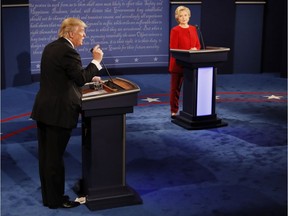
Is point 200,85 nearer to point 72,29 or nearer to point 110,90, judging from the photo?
point 110,90

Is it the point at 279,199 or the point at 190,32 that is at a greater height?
the point at 190,32

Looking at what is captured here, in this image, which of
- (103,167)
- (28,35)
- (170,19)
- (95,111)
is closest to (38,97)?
(95,111)

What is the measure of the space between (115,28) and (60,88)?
20.5ft

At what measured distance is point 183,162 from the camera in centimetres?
566

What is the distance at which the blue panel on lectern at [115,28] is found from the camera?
9.70 meters

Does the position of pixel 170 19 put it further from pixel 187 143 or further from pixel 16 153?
pixel 16 153

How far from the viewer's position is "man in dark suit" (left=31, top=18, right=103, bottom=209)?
4.07 meters

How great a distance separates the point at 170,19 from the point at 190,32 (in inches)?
138

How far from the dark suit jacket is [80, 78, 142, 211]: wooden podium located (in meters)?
0.14

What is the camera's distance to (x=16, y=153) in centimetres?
593

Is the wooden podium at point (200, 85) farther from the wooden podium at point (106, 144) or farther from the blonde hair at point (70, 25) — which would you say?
the blonde hair at point (70, 25)

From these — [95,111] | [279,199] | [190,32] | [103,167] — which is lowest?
[279,199]

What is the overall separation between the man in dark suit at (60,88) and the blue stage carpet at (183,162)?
573 mm

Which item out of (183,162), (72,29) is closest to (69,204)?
(72,29)
